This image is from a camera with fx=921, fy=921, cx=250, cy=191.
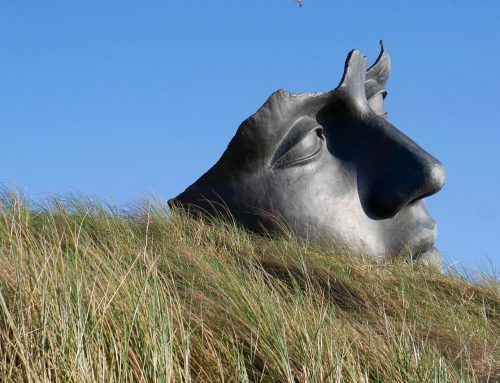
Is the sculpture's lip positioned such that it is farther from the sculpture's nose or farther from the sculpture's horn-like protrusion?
the sculpture's horn-like protrusion

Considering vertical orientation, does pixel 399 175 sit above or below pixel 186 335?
above

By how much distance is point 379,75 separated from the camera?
19.8ft

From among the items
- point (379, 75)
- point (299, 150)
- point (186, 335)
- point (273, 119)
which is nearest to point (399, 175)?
point (299, 150)

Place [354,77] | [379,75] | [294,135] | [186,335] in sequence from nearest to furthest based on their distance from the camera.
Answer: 1. [186,335]
2. [294,135]
3. [354,77]
4. [379,75]

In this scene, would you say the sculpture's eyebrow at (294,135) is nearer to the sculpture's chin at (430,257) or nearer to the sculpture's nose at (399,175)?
the sculpture's nose at (399,175)

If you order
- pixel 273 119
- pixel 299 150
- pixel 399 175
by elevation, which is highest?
pixel 273 119

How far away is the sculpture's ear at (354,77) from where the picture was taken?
5.27 metres

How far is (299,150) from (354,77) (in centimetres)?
63

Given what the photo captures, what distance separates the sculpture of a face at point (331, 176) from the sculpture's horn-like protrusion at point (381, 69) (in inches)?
18.3

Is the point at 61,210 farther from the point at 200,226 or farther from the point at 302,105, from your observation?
the point at 302,105

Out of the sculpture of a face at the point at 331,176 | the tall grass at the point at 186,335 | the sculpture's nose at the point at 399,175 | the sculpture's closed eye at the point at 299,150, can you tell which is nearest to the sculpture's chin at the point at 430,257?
the sculpture of a face at the point at 331,176

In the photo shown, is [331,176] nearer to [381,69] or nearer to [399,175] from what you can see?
[399,175]

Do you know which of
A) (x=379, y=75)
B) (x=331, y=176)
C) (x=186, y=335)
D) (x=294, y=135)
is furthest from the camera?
(x=379, y=75)

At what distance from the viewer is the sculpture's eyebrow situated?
5.02 meters
